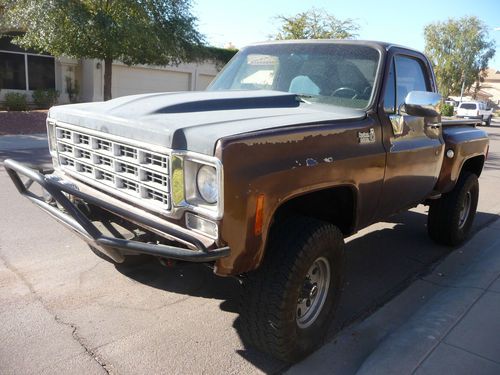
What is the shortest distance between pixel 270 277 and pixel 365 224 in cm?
114

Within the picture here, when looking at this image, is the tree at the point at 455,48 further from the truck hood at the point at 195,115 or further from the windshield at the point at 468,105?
the truck hood at the point at 195,115

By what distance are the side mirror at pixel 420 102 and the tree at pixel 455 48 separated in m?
42.4

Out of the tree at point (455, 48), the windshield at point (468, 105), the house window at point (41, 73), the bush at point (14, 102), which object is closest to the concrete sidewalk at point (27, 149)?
the bush at point (14, 102)

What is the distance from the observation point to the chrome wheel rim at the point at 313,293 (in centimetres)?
295

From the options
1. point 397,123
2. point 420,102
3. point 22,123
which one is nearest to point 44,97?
point 22,123

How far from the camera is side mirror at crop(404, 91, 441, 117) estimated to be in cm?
350

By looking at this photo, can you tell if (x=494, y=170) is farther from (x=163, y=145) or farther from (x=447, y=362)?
(x=163, y=145)

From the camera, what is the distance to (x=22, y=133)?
1323 cm

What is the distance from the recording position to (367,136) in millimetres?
3244

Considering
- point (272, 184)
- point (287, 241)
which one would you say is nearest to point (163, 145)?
point (272, 184)

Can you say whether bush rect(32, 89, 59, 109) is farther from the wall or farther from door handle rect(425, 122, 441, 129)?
door handle rect(425, 122, 441, 129)

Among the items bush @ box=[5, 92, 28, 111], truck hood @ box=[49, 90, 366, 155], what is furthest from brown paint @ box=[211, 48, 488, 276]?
bush @ box=[5, 92, 28, 111]

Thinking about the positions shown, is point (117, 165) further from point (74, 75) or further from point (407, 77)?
point (74, 75)

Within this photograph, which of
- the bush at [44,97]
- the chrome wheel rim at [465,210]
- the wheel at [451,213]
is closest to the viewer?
the wheel at [451,213]
